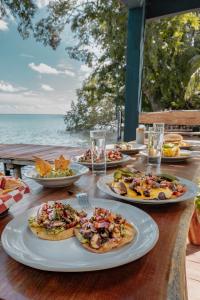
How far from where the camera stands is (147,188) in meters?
0.80

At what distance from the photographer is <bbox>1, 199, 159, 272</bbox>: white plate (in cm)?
42

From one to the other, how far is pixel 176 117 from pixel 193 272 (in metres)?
1.49

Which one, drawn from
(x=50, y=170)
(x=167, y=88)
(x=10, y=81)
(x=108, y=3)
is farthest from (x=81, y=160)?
(x=10, y=81)

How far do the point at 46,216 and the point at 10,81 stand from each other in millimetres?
16191

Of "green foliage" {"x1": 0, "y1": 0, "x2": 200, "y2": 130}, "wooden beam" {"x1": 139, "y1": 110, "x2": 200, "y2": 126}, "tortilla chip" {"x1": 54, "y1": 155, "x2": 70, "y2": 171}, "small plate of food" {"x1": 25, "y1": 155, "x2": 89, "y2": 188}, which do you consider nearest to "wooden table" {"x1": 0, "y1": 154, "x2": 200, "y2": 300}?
"small plate of food" {"x1": 25, "y1": 155, "x2": 89, "y2": 188}

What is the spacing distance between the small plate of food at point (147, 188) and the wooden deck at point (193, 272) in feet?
2.41

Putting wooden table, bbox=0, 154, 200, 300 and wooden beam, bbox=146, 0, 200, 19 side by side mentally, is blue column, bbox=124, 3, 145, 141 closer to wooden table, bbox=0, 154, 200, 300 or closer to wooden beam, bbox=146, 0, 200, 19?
wooden beam, bbox=146, 0, 200, 19

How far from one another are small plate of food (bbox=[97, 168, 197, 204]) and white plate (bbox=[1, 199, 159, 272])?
16cm

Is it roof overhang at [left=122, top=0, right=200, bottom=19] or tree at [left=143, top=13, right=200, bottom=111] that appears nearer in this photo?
Result: roof overhang at [left=122, top=0, right=200, bottom=19]

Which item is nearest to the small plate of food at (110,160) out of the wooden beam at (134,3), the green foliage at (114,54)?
the wooden beam at (134,3)

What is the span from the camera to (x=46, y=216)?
58 cm

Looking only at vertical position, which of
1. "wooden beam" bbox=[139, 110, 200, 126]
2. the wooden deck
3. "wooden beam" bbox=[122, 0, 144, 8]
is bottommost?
the wooden deck

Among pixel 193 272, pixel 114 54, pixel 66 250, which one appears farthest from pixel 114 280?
pixel 114 54

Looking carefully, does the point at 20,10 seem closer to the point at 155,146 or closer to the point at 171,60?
the point at 171,60
